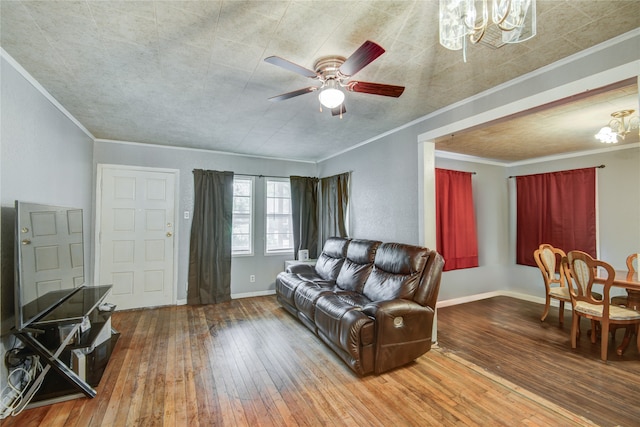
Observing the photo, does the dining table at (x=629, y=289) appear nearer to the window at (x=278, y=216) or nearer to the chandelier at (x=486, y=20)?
the chandelier at (x=486, y=20)

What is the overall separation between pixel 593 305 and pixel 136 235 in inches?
228

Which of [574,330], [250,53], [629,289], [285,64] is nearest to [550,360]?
[574,330]

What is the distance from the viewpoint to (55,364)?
1989 mm

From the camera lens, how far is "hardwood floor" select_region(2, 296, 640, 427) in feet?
6.11

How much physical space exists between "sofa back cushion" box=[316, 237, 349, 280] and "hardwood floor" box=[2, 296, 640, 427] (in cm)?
86

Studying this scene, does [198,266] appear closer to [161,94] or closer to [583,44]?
[161,94]

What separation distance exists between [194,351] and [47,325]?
48.3 inches

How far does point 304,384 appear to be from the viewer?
2236mm

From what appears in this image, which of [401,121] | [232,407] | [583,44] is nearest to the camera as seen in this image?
[583,44]

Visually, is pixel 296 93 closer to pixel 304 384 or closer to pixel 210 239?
pixel 304 384

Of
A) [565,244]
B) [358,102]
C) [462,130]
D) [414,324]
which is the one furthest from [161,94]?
[565,244]

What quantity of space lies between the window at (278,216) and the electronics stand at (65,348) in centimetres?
287

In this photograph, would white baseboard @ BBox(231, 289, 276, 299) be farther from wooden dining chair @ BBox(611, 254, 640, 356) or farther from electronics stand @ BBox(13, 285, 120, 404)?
wooden dining chair @ BBox(611, 254, 640, 356)

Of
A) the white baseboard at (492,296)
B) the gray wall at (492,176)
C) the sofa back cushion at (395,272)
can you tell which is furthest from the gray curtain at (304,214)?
the white baseboard at (492,296)
